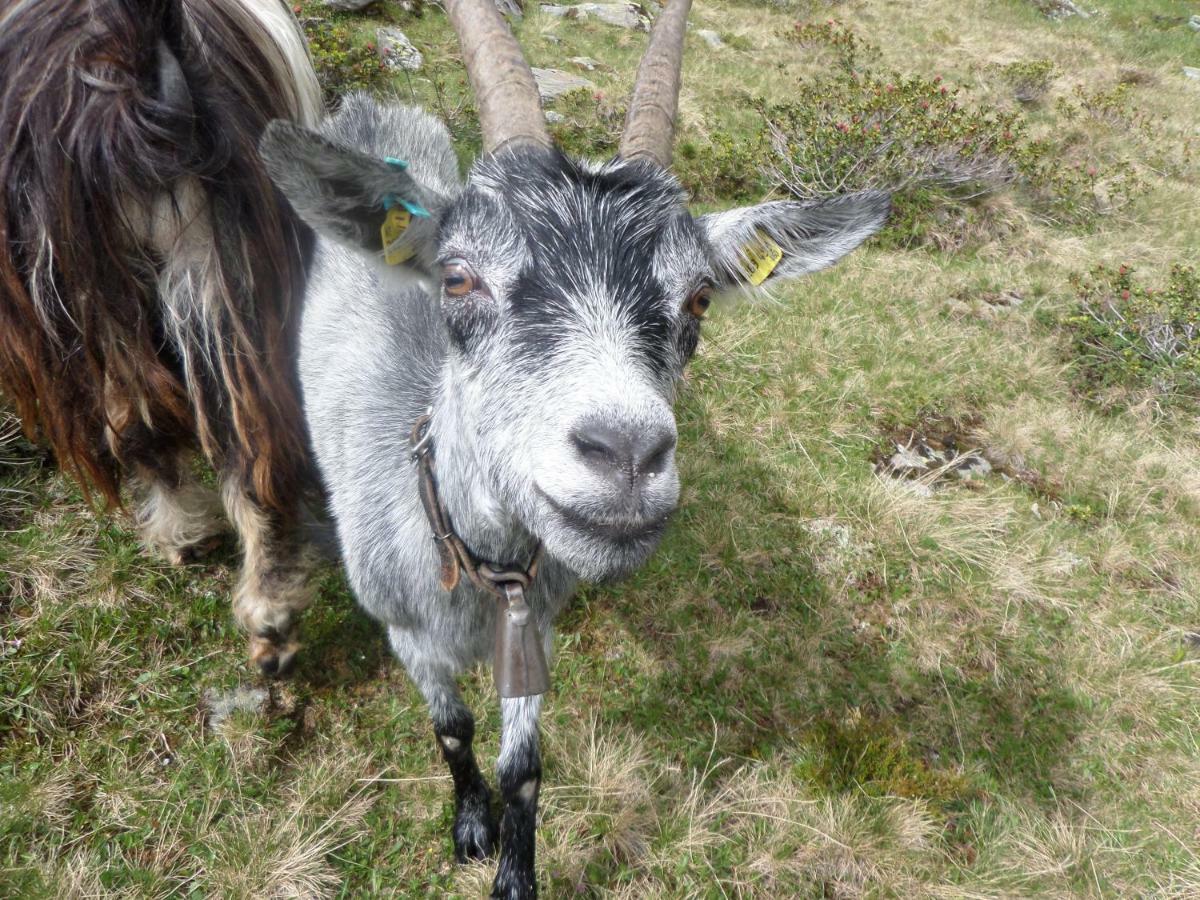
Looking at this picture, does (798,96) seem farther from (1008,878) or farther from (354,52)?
(1008,878)

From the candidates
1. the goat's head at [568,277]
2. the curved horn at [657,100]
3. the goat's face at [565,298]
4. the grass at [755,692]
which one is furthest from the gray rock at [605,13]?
the goat's face at [565,298]

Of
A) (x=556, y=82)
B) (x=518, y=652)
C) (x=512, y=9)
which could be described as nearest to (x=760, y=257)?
(x=518, y=652)

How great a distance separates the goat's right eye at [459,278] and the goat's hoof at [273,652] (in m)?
2.24

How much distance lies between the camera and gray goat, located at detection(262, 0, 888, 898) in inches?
68.6

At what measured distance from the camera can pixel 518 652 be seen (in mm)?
2277

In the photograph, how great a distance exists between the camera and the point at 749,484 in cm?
500

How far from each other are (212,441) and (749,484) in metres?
3.44

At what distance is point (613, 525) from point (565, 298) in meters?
0.67

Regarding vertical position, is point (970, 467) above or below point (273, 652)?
below

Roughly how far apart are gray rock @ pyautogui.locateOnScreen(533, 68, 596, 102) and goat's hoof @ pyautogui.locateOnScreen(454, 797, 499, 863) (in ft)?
29.1

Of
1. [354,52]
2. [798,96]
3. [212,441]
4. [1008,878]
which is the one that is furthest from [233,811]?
[798,96]

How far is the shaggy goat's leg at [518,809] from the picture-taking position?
262 cm

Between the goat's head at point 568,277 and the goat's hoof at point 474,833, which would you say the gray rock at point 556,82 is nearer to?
the goat's head at point 568,277

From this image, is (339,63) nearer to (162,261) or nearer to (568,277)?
(162,261)
